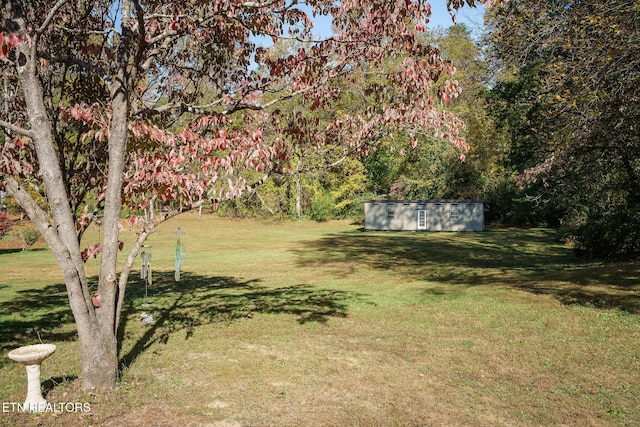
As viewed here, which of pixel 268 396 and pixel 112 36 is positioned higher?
pixel 112 36

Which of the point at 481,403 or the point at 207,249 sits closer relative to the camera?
the point at 481,403

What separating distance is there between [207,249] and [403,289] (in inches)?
576

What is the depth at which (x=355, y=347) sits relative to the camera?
8656mm

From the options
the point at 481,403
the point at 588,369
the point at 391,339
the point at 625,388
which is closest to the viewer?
the point at 481,403

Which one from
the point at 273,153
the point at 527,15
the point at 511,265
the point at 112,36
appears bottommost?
the point at 511,265

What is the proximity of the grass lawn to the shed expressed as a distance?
64.4 ft

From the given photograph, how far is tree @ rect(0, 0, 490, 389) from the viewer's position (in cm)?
609

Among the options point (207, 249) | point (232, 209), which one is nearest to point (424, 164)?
point (232, 209)

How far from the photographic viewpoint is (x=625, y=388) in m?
6.68

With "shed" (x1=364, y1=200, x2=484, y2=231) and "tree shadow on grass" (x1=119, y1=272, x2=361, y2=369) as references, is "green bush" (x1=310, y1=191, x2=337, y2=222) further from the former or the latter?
"tree shadow on grass" (x1=119, y1=272, x2=361, y2=369)

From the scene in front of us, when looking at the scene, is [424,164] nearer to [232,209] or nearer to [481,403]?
[232,209]
